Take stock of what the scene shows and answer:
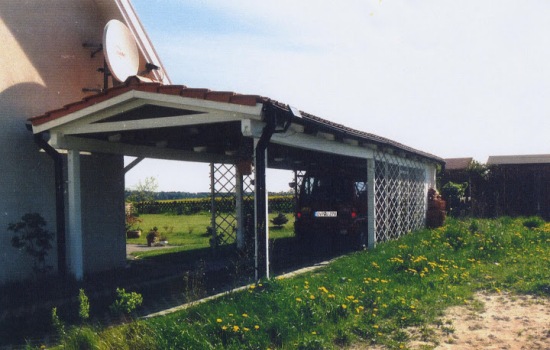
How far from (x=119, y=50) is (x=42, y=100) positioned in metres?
1.64

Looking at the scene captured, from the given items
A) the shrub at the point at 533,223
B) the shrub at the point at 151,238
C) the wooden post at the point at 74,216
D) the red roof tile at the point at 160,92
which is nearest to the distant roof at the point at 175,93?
the red roof tile at the point at 160,92

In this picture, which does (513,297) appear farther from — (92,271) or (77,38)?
(77,38)

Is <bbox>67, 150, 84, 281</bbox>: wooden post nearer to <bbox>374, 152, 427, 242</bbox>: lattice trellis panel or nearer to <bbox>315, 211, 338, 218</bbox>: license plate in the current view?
<bbox>315, 211, 338, 218</bbox>: license plate

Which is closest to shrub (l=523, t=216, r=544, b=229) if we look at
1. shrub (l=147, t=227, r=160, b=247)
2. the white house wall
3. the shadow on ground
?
the shadow on ground

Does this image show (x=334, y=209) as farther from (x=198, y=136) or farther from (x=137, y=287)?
(x=137, y=287)

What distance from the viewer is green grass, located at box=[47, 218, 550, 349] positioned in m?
4.47

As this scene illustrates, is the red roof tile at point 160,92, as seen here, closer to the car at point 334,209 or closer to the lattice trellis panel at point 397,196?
the car at point 334,209

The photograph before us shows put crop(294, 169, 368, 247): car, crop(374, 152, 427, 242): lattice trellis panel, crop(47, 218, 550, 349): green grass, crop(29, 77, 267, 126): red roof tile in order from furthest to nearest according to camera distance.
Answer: crop(374, 152, 427, 242): lattice trellis panel
crop(294, 169, 368, 247): car
crop(29, 77, 267, 126): red roof tile
crop(47, 218, 550, 349): green grass

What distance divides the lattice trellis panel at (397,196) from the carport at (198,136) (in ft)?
0.30

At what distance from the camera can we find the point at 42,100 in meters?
8.45

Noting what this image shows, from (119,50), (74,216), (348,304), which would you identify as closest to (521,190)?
(348,304)

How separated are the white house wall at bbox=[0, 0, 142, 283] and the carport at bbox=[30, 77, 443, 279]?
0.43 metres

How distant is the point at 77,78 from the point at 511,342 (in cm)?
846

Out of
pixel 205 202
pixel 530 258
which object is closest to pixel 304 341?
pixel 530 258
